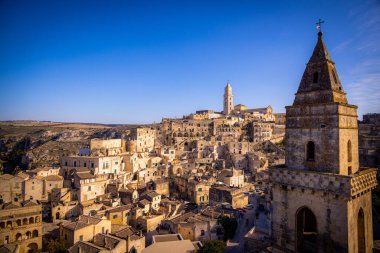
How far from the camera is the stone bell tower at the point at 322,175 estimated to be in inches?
350

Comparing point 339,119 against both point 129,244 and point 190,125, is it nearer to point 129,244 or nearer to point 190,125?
point 129,244

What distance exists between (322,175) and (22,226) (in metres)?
30.7

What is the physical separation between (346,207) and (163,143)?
7020cm

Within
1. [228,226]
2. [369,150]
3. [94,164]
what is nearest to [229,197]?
[228,226]

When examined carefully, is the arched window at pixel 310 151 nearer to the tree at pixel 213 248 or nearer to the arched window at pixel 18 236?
the tree at pixel 213 248

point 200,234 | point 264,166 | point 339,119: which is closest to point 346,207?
point 339,119

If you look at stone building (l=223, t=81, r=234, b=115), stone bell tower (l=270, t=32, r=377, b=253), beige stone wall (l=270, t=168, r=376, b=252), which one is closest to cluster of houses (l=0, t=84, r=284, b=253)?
beige stone wall (l=270, t=168, r=376, b=252)

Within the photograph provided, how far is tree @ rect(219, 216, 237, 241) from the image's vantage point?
26891mm

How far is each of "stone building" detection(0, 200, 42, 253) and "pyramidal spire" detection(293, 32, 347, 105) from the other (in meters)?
29.9

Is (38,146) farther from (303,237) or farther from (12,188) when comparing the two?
(303,237)

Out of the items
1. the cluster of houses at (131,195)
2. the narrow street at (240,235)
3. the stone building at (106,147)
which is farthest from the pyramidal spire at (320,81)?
the stone building at (106,147)

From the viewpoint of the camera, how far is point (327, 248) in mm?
9047

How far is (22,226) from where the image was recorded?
27.5m

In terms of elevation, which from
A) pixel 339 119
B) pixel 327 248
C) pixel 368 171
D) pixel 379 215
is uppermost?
pixel 339 119
